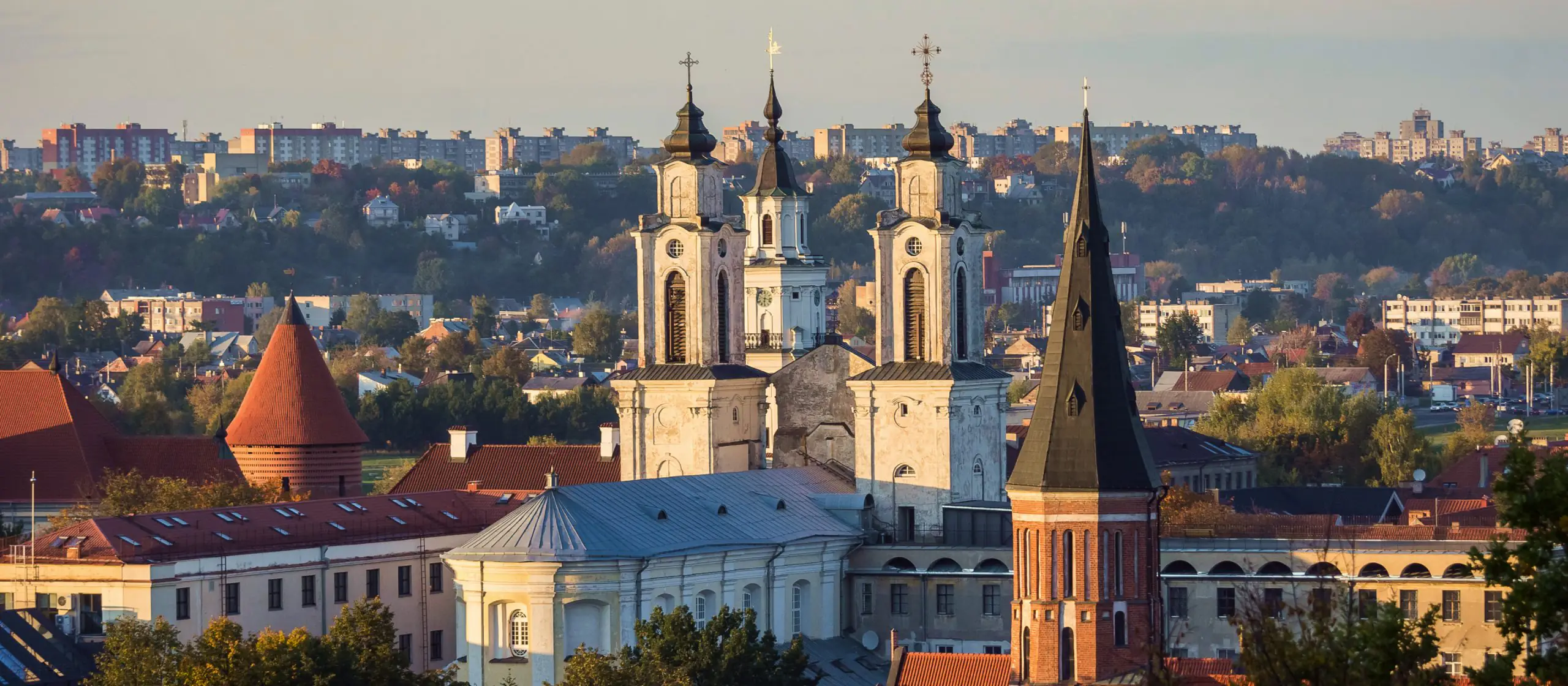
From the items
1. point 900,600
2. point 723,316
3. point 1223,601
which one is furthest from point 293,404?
point 1223,601

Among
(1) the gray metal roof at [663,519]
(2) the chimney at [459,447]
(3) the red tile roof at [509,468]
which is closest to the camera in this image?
(1) the gray metal roof at [663,519]

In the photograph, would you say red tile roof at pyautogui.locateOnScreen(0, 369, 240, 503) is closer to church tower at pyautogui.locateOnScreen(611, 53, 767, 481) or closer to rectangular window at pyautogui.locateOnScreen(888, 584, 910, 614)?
church tower at pyautogui.locateOnScreen(611, 53, 767, 481)

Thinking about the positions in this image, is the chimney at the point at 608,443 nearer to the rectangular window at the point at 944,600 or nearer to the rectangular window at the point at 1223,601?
the rectangular window at the point at 944,600

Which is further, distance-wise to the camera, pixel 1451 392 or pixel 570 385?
pixel 1451 392

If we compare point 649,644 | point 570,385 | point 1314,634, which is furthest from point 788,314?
point 570,385

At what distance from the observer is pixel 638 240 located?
80812 mm

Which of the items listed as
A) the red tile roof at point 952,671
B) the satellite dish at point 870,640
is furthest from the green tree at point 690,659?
the satellite dish at point 870,640

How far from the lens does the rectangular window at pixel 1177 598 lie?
7281 centimetres

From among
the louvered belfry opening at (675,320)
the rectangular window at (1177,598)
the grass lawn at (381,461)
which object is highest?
the louvered belfry opening at (675,320)

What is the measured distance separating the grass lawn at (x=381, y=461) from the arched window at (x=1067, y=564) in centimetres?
7197

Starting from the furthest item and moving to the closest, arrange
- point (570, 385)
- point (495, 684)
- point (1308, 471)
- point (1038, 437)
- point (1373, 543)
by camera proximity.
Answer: point (570, 385), point (1308, 471), point (1373, 543), point (495, 684), point (1038, 437)

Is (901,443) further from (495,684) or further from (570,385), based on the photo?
(570,385)

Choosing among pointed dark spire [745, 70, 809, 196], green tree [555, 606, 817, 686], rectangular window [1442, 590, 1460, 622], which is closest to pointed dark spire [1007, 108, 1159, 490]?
green tree [555, 606, 817, 686]

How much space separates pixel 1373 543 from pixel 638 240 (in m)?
18.4
